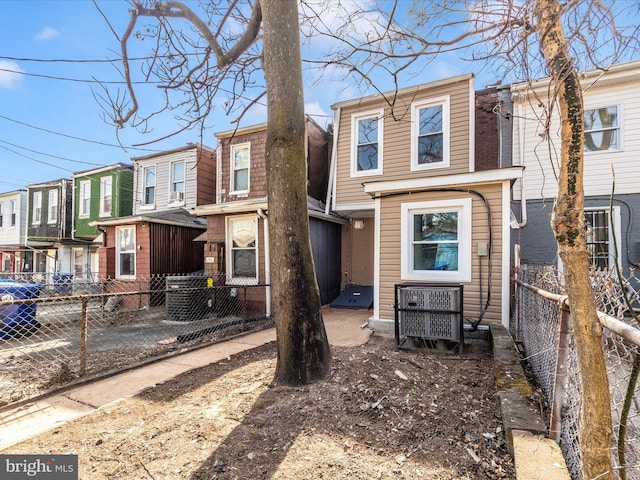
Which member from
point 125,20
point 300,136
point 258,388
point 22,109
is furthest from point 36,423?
point 22,109

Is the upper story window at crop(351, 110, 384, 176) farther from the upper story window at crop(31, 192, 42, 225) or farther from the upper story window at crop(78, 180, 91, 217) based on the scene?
the upper story window at crop(31, 192, 42, 225)

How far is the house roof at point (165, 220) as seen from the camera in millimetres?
9671

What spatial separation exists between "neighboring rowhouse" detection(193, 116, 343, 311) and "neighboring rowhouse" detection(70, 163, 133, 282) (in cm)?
689

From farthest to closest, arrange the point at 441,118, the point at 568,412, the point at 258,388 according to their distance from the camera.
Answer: the point at 441,118 → the point at 258,388 → the point at 568,412

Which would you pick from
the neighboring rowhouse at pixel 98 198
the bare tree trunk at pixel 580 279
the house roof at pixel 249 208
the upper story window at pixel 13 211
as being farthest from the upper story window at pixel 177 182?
the upper story window at pixel 13 211

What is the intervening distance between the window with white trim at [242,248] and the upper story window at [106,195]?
30.6 feet

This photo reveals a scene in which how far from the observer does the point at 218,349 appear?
491cm

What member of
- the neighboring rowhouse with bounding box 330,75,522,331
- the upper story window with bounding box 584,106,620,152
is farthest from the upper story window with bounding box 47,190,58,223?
the upper story window with bounding box 584,106,620,152

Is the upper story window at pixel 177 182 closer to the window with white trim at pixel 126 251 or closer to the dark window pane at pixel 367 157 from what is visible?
the window with white trim at pixel 126 251

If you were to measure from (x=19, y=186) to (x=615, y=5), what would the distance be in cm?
2715

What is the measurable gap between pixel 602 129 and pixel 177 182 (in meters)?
12.8

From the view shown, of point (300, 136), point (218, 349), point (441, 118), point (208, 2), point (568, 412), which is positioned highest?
point (208, 2)

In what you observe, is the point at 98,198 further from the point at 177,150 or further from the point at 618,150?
the point at 618,150

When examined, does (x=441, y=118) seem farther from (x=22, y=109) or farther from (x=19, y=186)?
(x=19, y=186)
